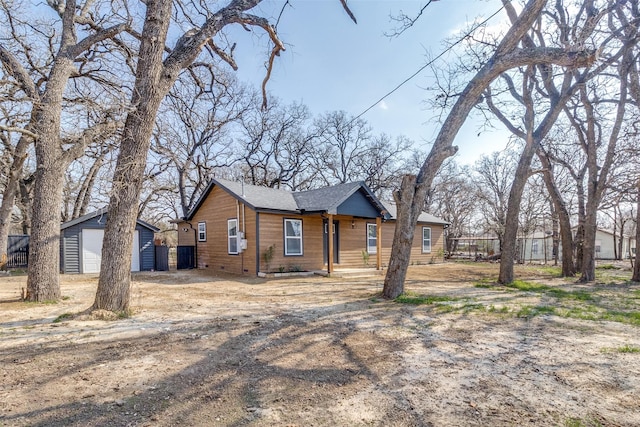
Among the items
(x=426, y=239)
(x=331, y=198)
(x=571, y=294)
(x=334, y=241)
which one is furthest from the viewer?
(x=426, y=239)

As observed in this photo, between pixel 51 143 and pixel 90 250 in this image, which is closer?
pixel 51 143

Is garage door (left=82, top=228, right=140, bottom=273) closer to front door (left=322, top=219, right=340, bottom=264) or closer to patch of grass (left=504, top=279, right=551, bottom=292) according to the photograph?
front door (left=322, top=219, right=340, bottom=264)

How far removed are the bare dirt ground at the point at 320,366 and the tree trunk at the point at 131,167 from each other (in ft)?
1.67

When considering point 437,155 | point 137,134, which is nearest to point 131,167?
point 137,134

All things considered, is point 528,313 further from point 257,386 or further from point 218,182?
point 218,182

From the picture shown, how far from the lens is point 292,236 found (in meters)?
12.5

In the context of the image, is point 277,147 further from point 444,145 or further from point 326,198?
point 444,145

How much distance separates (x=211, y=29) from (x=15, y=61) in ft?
14.9

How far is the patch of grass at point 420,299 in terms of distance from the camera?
652cm

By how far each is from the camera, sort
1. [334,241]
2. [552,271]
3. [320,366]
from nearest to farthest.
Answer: [320,366], [334,241], [552,271]

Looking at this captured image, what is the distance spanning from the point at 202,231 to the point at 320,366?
42.4ft

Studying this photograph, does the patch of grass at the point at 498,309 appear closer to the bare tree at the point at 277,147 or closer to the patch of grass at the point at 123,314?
the patch of grass at the point at 123,314

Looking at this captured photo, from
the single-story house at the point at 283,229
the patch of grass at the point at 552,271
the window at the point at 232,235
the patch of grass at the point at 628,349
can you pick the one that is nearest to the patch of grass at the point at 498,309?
the patch of grass at the point at 628,349

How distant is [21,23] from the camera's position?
9312 millimetres
